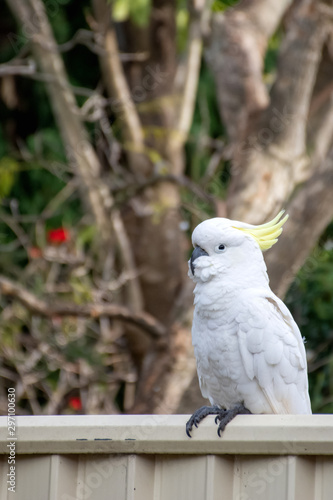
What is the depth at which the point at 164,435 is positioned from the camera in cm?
160

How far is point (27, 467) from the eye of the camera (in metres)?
1.68

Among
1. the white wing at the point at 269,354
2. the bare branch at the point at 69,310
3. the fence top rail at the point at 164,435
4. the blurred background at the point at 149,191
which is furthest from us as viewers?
the blurred background at the point at 149,191

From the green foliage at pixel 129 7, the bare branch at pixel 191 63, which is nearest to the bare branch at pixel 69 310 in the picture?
the bare branch at pixel 191 63

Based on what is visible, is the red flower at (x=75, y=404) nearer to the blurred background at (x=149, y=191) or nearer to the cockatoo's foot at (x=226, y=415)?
the blurred background at (x=149, y=191)

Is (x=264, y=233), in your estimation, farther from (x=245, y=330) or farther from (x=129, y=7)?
(x=129, y=7)

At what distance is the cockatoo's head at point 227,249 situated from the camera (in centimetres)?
211

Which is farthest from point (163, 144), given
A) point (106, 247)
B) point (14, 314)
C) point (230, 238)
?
point (230, 238)

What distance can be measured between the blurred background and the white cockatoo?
5.60 ft

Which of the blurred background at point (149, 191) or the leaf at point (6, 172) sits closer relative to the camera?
the blurred background at point (149, 191)

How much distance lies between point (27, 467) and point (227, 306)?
2.39 feet

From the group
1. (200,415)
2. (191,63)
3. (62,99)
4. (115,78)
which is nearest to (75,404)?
(62,99)

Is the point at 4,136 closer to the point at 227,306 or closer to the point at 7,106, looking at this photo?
the point at 7,106

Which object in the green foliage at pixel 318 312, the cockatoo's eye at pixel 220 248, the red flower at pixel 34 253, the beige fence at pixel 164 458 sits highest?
the red flower at pixel 34 253
